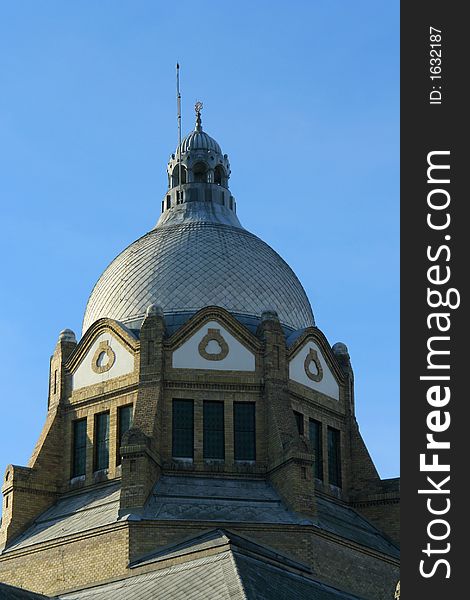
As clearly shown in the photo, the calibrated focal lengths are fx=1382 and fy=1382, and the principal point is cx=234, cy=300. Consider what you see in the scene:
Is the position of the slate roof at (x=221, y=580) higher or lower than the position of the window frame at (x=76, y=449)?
lower

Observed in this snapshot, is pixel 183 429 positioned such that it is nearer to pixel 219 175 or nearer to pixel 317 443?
pixel 317 443

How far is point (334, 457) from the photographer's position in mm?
55875

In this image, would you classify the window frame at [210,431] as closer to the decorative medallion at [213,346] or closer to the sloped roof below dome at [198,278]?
the decorative medallion at [213,346]

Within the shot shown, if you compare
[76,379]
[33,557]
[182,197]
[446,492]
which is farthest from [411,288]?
[182,197]

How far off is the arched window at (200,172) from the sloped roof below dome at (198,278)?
9.43ft

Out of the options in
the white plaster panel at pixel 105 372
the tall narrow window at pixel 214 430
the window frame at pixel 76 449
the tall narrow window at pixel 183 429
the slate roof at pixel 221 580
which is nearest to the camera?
the slate roof at pixel 221 580

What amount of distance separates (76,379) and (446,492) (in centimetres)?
2968

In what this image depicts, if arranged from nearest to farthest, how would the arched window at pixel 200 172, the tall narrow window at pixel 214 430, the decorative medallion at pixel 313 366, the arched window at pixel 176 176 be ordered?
the tall narrow window at pixel 214 430, the decorative medallion at pixel 313 366, the arched window at pixel 200 172, the arched window at pixel 176 176

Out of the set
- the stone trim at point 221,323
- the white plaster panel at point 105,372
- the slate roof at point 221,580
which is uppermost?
the stone trim at point 221,323

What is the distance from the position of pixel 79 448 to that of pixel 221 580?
A: 14.0 metres

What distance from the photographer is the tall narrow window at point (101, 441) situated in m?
53.0

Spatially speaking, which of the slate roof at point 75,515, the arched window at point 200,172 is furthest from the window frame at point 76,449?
the arched window at point 200,172

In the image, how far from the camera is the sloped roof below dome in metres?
55.9

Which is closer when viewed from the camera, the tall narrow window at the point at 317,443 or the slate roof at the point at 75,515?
the slate roof at the point at 75,515
